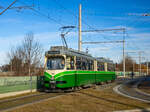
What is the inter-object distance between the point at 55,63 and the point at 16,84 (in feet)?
11.2

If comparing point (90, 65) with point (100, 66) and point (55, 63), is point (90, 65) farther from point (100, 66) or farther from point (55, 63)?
point (55, 63)

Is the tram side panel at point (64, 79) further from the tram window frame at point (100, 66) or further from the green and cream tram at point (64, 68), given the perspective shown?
the tram window frame at point (100, 66)

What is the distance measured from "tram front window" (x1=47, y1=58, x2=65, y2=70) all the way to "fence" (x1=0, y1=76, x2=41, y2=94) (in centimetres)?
219

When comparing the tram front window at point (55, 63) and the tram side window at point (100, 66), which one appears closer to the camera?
the tram front window at point (55, 63)

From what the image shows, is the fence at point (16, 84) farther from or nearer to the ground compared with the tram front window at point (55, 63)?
nearer to the ground

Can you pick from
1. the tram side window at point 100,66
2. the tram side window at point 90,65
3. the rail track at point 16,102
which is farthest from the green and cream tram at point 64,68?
the tram side window at point 100,66

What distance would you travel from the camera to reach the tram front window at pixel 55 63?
18.4m

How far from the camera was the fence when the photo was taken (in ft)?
51.9

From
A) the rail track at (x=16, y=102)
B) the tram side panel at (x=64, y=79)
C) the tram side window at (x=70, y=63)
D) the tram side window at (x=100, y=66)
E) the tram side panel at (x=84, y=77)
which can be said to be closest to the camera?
the rail track at (x=16, y=102)

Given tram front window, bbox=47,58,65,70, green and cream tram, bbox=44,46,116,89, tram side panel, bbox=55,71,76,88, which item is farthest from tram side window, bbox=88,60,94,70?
tram front window, bbox=47,58,65,70

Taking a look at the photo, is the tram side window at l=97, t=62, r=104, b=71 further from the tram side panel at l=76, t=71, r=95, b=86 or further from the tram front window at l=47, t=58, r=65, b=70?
the tram front window at l=47, t=58, r=65, b=70

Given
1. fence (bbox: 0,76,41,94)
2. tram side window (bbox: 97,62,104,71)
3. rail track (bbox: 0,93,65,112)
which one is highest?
tram side window (bbox: 97,62,104,71)

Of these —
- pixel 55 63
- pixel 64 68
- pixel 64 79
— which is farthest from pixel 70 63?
pixel 64 79

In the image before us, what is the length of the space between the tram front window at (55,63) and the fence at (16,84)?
2.19 metres
